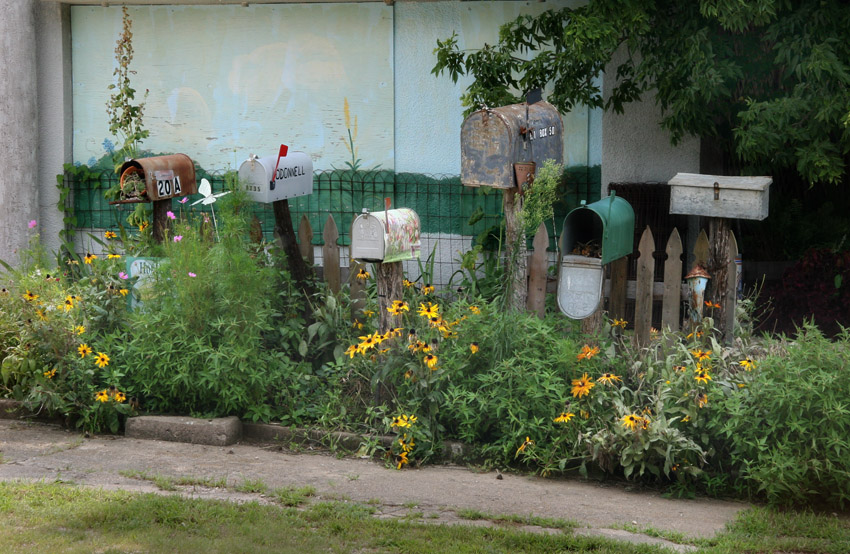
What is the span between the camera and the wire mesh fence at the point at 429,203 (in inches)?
336

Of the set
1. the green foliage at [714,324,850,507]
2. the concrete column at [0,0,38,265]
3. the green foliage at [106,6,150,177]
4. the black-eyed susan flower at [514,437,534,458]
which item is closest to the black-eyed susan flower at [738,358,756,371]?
the green foliage at [714,324,850,507]

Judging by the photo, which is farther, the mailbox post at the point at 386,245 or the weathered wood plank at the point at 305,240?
the weathered wood plank at the point at 305,240

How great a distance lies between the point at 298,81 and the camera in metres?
8.98

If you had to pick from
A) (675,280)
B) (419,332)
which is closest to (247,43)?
(419,332)

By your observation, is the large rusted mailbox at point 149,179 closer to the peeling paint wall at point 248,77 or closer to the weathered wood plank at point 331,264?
the weathered wood plank at point 331,264

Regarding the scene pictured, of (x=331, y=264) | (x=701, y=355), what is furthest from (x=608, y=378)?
(x=331, y=264)

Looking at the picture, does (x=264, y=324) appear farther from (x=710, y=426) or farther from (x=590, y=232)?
(x=710, y=426)

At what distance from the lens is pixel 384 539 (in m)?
4.52

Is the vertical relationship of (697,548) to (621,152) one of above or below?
below

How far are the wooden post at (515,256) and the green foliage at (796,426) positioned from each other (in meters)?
1.69

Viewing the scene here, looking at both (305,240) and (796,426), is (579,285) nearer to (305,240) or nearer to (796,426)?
(796,426)

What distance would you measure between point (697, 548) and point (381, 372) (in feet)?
7.45

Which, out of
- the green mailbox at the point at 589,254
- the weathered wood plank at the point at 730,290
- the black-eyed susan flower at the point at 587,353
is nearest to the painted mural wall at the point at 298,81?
the green mailbox at the point at 589,254

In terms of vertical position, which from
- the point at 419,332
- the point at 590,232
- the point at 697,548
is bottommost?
the point at 697,548
